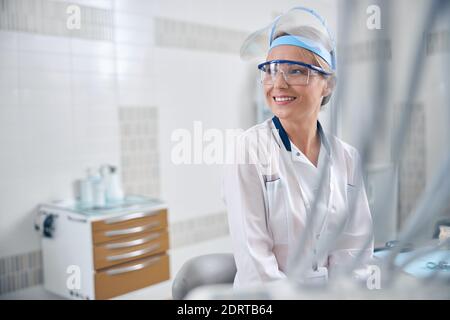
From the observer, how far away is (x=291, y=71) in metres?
1.01

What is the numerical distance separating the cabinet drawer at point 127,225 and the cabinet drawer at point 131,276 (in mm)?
177

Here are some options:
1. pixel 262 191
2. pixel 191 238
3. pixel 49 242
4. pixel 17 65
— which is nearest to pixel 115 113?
pixel 17 65

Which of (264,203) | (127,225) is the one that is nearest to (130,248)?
(127,225)

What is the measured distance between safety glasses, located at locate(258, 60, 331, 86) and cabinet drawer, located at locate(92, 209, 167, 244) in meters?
1.70

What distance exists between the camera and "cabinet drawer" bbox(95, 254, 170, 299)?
8.16ft

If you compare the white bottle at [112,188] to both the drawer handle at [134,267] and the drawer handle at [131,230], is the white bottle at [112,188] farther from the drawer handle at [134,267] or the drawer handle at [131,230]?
the drawer handle at [134,267]

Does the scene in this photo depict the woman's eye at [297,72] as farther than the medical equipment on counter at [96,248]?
No

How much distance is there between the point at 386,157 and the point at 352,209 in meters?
0.08

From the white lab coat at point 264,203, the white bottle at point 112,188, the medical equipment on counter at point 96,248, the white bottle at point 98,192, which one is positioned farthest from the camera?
the white bottle at point 112,188

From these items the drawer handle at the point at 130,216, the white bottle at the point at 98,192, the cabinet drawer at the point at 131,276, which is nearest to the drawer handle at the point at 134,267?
the cabinet drawer at the point at 131,276

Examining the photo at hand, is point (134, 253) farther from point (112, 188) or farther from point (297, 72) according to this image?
point (297, 72)

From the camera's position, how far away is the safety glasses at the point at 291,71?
0.97m

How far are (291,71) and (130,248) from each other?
1891 mm

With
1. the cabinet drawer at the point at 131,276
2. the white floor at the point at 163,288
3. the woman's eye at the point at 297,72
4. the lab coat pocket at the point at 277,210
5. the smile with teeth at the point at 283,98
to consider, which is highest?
the woman's eye at the point at 297,72
